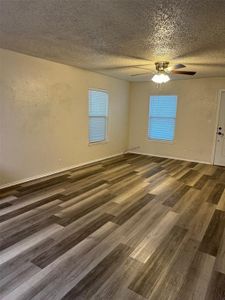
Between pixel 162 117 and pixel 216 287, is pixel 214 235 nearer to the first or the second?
pixel 216 287

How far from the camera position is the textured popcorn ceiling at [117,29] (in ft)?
6.63

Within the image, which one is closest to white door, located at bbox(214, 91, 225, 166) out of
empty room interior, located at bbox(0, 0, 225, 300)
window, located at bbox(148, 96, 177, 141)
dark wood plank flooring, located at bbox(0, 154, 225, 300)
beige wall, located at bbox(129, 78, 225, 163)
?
empty room interior, located at bbox(0, 0, 225, 300)

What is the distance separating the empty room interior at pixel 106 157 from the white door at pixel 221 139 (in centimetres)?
3

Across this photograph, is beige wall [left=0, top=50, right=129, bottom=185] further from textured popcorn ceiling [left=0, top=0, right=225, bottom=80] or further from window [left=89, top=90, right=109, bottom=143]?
textured popcorn ceiling [left=0, top=0, right=225, bottom=80]

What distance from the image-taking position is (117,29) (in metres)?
2.59

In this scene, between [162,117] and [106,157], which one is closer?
[106,157]

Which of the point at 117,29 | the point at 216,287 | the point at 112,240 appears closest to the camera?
the point at 216,287

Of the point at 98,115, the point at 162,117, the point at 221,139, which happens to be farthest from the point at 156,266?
the point at 162,117

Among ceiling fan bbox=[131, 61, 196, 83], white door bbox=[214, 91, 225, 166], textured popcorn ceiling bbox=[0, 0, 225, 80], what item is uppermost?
textured popcorn ceiling bbox=[0, 0, 225, 80]

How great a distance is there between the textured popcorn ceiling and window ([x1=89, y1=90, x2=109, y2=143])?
68.8 inches

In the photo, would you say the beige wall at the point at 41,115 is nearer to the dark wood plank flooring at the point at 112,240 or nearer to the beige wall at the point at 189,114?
the dark wood plank flooring at the point at 112,240

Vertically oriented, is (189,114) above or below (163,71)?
below

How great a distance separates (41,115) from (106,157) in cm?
271

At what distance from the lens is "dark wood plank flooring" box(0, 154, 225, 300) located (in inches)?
70.7
